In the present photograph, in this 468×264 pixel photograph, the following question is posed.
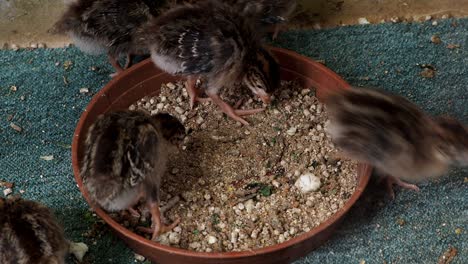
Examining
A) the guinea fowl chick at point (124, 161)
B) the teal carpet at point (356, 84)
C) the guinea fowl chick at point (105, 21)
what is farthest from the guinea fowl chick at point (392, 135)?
the guinea fowl chick at point (105, 21)

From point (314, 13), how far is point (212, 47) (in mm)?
1057

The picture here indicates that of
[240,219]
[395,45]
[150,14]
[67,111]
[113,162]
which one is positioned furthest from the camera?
[395,45]

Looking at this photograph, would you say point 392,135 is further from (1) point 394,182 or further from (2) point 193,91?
(2) point 193,91

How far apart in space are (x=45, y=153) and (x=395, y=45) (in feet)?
5.81

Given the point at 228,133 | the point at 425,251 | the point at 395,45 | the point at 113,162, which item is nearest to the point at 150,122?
the point at 113,162

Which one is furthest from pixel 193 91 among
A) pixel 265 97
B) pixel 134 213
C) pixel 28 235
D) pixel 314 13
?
pixel 28 235

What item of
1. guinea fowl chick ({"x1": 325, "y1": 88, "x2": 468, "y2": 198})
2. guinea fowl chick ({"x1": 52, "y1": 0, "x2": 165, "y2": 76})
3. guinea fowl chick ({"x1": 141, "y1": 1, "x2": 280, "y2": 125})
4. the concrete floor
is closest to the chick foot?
guinea fowl chick ({"x1": 141, "y1": 1, "x2": 280, "y2": 125})

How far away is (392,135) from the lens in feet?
7.39

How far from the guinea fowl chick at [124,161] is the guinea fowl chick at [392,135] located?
674 millimetres

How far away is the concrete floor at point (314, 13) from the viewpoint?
3.33 meters

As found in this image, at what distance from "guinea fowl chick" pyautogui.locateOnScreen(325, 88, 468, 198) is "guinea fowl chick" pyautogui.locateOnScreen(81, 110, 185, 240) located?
67 cm

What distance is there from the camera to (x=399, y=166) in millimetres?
2334

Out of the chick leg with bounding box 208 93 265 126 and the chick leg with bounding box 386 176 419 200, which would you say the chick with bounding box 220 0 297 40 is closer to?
the chick leg with bounding box 208 93 265 126

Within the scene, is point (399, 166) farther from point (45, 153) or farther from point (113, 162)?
point (45, 153)
